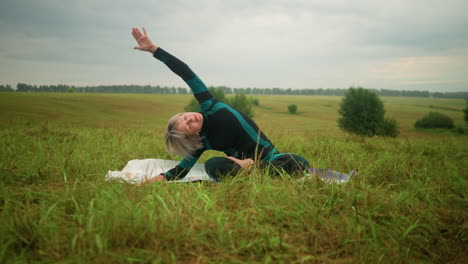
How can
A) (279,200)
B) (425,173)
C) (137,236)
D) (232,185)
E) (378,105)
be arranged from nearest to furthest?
(137,236) < (279,200) < (232,185) < (425,173) < (378,105)

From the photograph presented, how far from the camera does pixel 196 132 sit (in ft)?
10.6

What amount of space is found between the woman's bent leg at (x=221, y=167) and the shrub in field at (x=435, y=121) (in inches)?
2482

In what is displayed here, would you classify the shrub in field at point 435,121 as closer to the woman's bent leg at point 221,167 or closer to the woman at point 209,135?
the woman at point 209,135

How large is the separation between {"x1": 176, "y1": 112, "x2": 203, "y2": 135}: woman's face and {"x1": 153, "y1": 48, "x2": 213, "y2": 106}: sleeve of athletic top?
11.7 inches

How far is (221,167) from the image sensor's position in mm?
2973

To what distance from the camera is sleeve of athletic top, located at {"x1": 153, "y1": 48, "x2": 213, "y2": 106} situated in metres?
3.36

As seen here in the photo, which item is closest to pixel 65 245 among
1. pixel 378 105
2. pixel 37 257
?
pixel 37 257

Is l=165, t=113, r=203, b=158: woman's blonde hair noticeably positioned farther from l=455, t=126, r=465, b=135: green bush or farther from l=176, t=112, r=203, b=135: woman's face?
l=455, t=126, r=465, b=135: green bush

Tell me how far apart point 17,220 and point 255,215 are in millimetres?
1664

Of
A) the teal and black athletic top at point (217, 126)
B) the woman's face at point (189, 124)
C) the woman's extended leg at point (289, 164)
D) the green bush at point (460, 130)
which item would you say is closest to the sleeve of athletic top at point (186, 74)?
the teal and black athletic top at point (217, 126)

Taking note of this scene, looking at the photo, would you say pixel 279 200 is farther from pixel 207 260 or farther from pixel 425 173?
pixel 425 173

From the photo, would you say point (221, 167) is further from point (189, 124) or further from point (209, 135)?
point (189, 124)

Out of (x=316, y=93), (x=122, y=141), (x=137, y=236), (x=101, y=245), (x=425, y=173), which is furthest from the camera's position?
(x=316, y=93)

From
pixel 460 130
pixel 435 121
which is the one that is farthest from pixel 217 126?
pixel 435 121
